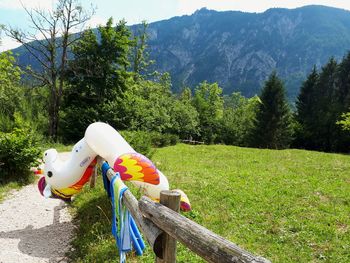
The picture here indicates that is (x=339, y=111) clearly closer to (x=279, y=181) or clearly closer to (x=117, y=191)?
(x=279, y=181)

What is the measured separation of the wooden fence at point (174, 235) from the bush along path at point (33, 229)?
3.32 meters

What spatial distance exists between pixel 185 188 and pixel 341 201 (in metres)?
5.14

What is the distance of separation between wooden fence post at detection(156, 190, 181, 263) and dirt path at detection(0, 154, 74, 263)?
384 cm

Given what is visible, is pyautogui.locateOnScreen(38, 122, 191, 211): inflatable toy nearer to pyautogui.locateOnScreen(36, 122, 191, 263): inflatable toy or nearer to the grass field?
pyautogui.locateOnScreen(36, 122, 191, 263): inflatable toy

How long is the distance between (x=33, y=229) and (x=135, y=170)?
10.8 ft

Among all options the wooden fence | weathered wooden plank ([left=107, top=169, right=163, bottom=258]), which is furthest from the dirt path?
the wooden fence

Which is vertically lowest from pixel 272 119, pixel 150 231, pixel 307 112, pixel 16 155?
pixel 272 119

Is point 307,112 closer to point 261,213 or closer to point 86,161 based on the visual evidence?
point 261,213

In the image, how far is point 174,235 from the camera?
3355 millimetres

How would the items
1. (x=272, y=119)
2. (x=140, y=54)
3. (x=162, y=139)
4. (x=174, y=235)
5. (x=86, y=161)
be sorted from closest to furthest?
(x=174, y=235) < (x=86, y=161) < (x=162, y=139) < (x=140, y=54) < (x=272, y=119)

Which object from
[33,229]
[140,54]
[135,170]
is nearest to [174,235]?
[135,170]

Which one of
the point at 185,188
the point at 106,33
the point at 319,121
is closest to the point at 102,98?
the point at 106,33

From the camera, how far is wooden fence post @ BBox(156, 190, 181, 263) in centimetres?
374

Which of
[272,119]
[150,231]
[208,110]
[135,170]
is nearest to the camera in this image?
[150,231]
